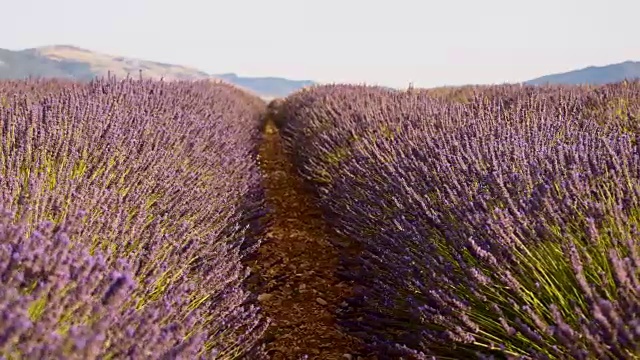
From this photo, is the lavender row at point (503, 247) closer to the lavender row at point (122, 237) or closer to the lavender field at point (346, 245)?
the lavender field at point (346, 245)

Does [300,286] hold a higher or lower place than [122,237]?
lower

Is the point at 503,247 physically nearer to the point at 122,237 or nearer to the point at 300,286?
the point at 122,237

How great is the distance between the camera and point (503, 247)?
5.39 ft

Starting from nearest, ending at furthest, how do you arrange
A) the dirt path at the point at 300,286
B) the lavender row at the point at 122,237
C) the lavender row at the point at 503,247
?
the lavender row at the point at 122,237 → the lavender row at the point at 503,247 → the dirt path at the point at 300,286

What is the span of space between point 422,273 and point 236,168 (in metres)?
1.80

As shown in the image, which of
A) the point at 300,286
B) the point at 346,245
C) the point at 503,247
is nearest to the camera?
the point at 503,247

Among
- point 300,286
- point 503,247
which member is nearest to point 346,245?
point 300,286

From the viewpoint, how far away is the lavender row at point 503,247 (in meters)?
1.30

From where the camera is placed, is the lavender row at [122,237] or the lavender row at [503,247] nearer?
the lavender row at [122,237]

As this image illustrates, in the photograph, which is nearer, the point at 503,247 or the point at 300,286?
the point at 503,247

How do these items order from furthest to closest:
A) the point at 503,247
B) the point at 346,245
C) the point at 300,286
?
the point at 346,245, the point at 300,286, the point at 503,247

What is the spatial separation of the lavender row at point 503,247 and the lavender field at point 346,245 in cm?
1

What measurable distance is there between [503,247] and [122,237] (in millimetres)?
1101

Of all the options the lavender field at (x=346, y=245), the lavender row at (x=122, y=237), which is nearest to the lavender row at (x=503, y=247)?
the lavender field at (x=346, y=245)
